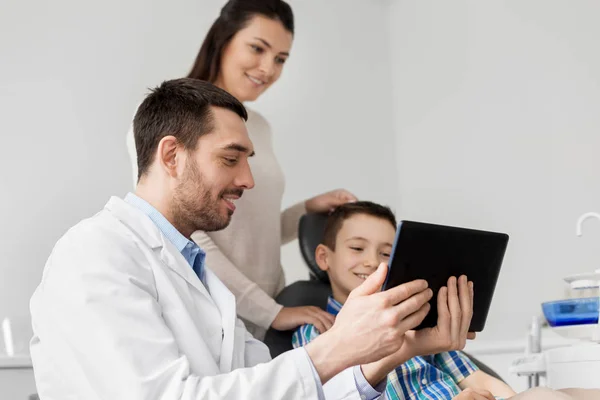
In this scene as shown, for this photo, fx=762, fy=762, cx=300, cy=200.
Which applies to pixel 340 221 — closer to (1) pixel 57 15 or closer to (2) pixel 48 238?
(2) pixel 48 238

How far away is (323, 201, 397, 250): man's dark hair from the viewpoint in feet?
6.82

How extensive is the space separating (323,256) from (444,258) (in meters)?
0.84

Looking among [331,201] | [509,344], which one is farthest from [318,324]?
[509,344]

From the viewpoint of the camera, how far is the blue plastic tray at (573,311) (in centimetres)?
167

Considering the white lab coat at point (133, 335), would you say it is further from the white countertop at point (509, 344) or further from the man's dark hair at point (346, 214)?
the white countertop at point (509, 344)

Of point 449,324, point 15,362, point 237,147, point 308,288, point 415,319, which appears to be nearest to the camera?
point 415,319

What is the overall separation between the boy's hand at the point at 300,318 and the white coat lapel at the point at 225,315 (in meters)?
0.46

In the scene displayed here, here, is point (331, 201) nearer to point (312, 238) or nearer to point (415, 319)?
point (312, 238)

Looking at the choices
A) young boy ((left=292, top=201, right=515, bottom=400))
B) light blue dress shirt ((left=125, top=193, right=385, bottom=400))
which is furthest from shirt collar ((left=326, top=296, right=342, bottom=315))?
light blue dress shirt ((left=125, top=193, right=385, bottom=400))

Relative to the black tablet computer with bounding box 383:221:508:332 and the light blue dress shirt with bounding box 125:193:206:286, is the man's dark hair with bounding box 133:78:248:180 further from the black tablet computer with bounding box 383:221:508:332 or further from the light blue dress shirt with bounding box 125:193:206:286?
the black tablet computer with bounding box 383:221:508:332

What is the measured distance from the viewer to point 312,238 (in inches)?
85.4

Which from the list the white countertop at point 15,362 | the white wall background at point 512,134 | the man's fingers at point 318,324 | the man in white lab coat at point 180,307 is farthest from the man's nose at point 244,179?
the white wall background at point 512,134

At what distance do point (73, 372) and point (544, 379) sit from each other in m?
1.10

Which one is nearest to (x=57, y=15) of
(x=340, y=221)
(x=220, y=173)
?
(x=340, y=221)
